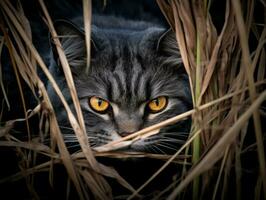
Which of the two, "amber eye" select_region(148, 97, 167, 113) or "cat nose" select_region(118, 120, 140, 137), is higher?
"amber eye" select_region(148, 97, 167, 113)

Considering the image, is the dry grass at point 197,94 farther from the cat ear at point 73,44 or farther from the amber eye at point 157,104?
the amber eye at point 157,104

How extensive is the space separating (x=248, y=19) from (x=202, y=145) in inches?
16.3

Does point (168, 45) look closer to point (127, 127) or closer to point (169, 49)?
point (169, 49)

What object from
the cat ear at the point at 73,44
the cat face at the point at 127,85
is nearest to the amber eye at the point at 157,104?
the cat face at the point at 127,85


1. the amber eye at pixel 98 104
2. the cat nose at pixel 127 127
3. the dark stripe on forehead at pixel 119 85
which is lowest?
the cat nose at pixel 127 127

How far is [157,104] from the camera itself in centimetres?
152

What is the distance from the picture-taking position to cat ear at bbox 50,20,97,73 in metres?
1.32

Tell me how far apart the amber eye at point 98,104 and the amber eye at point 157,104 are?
0.62ft

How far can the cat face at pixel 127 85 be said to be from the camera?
142 cm

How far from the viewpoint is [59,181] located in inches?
61.1

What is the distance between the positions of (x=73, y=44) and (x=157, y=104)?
440 mm

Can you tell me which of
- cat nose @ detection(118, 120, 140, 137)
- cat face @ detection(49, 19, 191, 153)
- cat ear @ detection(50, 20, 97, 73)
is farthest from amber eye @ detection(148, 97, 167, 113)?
cat ear @ detection(50, 20, 97, 73)

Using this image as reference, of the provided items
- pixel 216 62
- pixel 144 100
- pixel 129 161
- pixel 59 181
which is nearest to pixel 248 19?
pixel 216 62

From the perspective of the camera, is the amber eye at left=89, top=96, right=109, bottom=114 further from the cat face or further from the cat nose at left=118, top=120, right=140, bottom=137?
the cat nose at left=118, top=120, right=140, bottom=137
